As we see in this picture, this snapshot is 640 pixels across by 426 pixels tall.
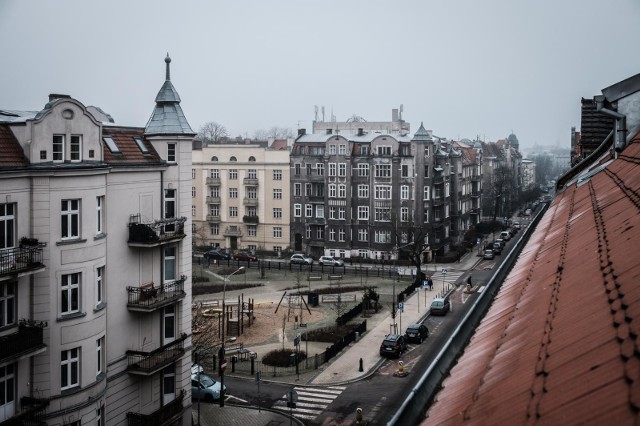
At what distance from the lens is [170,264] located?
79.8 feet

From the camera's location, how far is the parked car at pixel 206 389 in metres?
30.2

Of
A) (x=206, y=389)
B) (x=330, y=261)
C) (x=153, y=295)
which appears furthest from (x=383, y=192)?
(x=153, y=295)

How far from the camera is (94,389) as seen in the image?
19.8 m

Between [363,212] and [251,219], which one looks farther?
[251,219]

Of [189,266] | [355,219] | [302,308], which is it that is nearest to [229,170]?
[355,219]

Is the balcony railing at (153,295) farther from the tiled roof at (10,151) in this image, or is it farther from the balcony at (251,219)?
the balcony at (251,219)

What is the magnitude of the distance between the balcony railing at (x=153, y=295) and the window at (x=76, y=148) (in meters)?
A: 4.99

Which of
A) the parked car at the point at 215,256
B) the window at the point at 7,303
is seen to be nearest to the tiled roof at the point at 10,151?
the window at the point at 7,303

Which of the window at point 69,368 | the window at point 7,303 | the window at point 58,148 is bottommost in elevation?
the window at point 69,368

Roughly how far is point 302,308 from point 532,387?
45086mm

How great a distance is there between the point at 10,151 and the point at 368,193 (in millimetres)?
54557

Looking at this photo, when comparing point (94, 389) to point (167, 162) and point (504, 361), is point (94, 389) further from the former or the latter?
point (504, 361)

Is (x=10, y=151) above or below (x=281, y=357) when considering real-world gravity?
above

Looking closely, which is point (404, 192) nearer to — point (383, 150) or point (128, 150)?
point (383, 150)
